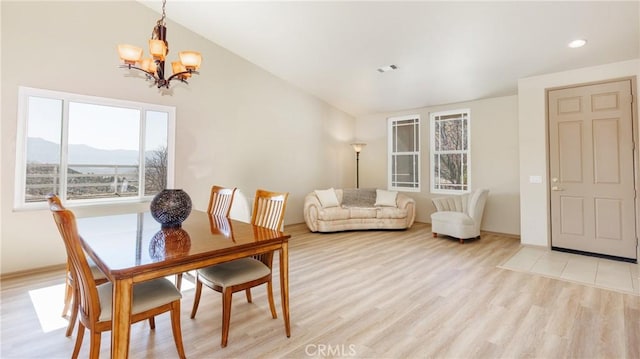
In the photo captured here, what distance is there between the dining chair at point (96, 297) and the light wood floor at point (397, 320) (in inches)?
17.5

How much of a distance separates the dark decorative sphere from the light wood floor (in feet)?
2.67

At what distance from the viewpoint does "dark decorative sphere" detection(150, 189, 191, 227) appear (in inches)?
85.3

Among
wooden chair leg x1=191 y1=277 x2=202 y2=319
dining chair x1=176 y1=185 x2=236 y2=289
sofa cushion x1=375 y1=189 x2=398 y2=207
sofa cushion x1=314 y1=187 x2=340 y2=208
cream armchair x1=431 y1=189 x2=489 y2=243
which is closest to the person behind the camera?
wooden chair leg x1=191 y1=277 x2=202 y2=319

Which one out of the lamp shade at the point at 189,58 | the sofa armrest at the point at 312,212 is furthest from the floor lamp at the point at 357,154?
the lamp shade at the point at 189,58

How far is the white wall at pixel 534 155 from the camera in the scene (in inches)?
165

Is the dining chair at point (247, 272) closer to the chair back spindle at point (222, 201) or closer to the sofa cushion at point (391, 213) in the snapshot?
the chair back spindle at point (222, 201)

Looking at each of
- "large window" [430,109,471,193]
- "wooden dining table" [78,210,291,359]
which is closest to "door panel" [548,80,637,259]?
"large window" [430,109,471,193]

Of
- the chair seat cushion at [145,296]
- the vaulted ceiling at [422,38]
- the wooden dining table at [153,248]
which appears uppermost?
the vaulted ceiling at [422,38]

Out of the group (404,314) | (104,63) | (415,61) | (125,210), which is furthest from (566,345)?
(104,63)

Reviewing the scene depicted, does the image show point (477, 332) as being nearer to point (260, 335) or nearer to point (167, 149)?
point (260, 335)

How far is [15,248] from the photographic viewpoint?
3.24 m

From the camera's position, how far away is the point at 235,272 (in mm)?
2088

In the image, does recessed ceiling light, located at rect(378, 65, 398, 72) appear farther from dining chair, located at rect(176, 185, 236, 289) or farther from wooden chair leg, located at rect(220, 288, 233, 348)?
wooden chair leg, located at rect(220, 288, 233, 348)

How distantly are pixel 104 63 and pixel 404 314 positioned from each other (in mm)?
4504
